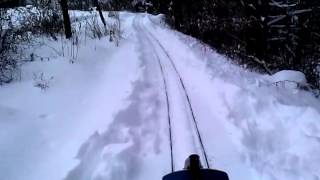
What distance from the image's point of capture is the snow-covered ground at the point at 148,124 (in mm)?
5977

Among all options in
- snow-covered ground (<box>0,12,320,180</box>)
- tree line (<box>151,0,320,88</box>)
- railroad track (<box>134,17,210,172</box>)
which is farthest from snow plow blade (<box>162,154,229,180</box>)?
tree line (<box>151,0,320,88</box>)

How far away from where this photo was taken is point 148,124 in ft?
25.4

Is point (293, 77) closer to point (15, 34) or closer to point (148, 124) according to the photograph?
point (148, 124)

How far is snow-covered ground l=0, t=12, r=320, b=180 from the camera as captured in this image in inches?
235

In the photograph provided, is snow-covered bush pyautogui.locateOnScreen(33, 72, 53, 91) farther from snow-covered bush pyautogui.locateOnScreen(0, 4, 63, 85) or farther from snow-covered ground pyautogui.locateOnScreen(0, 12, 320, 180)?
snow-covered bush pyautogui.locateOnScreen(0, 4, 63, 85)

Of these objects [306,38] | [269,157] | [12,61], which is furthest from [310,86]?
[12,61]

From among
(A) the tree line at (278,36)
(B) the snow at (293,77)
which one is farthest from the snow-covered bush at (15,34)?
(A) the tree line at (278,36)

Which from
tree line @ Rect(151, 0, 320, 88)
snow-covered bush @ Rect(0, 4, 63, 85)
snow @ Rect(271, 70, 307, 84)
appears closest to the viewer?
snow @ Rect(271, 70, 307, 84)

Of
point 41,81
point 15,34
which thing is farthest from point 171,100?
point 15,34

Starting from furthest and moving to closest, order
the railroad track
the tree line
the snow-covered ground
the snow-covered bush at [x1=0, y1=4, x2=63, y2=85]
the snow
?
1. the tree line
2. the snow-covered bush at [x1=0, y1=4, x2=63, y2=85]
3. the snow
4. the railroad track
5. the snow-covered ground

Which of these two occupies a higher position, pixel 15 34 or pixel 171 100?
pixel 15 34

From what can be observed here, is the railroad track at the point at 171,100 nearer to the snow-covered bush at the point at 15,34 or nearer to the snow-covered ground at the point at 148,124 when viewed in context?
the snow-covered ground at the point at 148,124

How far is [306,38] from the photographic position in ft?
39.6

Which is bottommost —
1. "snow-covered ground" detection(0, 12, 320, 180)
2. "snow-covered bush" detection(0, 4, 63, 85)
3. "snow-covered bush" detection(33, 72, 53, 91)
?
"snow-covered ground" detection(0, 12, 320, 180)
